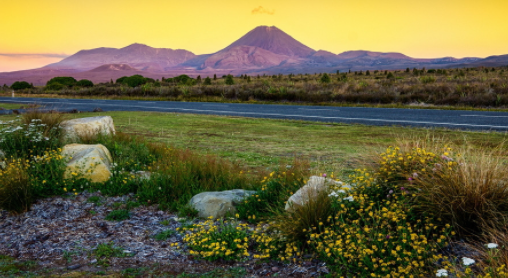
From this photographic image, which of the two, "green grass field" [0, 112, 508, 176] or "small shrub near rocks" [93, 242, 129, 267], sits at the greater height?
"green grass field" [0, 112, 508, 176]

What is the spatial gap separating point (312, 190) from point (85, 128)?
6403 millimetres

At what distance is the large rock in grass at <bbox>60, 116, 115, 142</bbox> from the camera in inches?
A: 347

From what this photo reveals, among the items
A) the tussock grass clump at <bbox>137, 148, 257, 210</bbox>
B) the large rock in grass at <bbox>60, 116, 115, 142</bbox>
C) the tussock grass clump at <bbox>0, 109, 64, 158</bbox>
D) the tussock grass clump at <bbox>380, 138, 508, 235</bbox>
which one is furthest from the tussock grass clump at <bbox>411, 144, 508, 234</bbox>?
the large rock in grass at <bbox>60, 116, 115, 142</bbox>

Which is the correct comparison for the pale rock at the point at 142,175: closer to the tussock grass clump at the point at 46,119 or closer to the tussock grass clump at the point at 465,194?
the tussock grass clump at the point at 46,119

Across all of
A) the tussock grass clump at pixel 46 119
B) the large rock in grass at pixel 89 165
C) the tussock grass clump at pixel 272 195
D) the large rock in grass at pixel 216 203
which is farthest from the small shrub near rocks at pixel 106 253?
the tussock grass clump at pixel 46 119

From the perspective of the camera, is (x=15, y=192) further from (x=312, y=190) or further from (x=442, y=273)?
(x=442, y=273)

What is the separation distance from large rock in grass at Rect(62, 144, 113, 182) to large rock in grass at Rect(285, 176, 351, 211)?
143 inches

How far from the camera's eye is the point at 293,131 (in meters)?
12.7

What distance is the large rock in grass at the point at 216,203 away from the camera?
17.5ft

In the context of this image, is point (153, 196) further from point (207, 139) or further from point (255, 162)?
point (207, 139)

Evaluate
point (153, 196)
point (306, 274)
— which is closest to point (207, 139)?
point (153, 196)

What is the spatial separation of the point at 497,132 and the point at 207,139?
8217 mm

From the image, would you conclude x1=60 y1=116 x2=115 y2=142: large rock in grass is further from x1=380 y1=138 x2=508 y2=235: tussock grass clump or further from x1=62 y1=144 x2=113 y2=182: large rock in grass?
x1=380 y1=138 x2=508 y2=235: tussock grass clump

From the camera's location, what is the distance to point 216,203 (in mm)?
5402
